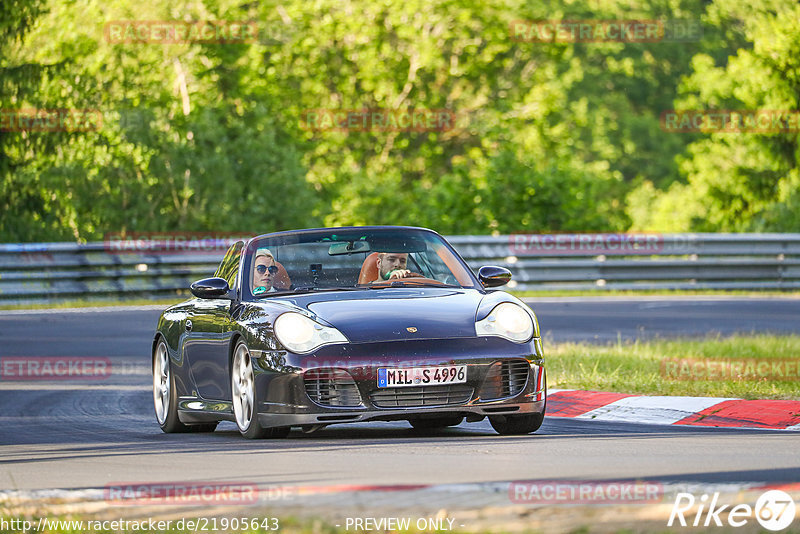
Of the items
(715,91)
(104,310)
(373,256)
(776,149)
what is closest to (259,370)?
(373,256)

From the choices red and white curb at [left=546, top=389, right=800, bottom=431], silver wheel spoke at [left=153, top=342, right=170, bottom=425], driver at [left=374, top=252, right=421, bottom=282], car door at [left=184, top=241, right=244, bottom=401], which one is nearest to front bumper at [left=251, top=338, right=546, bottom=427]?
car door at [left=184, top=241, right=244, bottom=401]

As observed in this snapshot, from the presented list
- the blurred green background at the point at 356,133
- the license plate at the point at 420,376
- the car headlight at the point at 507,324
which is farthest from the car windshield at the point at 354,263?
the blurred green background at the point at 356,133

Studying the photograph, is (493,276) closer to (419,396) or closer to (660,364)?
(419,396)

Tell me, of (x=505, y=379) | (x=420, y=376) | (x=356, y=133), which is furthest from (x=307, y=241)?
(x=356, y=133)

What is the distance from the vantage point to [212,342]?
1018cm

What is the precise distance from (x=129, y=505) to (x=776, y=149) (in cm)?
3985

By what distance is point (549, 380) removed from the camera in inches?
511

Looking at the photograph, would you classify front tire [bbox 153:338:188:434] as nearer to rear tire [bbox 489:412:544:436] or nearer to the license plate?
the license plate

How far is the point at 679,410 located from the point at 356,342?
2738 mm

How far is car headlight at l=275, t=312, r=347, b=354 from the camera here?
9102 mm

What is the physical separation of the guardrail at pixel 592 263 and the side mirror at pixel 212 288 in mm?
16439

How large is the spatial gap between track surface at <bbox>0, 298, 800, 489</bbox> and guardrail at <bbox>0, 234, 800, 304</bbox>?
507 inches

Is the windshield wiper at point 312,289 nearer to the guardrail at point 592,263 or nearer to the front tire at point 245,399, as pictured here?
the front tire at point 245,399

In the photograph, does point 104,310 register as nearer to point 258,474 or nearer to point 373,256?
point 373,256
